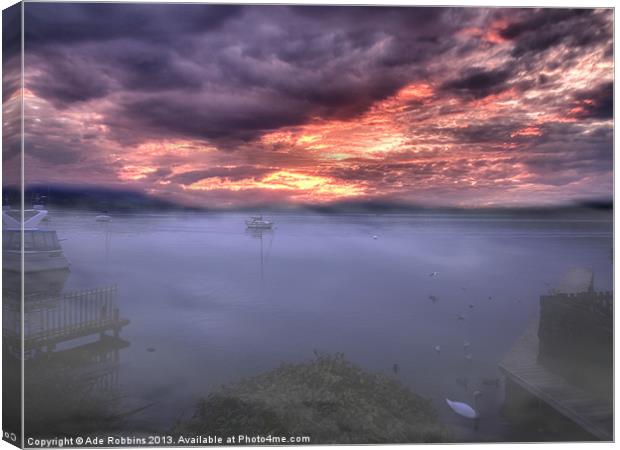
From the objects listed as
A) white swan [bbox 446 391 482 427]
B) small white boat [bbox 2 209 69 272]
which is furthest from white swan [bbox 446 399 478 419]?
small white boat [bbox 2 209 69 272]

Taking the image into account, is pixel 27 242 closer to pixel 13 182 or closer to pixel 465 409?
pixel 13 182

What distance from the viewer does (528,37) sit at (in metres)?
4.07

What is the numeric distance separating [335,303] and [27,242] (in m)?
3.42

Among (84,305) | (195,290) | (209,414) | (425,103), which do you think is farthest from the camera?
(195,290)

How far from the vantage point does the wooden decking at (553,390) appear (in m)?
4.06

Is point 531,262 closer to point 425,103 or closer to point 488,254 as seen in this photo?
point 488,254

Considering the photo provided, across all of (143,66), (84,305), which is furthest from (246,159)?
(84,305)

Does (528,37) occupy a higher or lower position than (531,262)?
higher

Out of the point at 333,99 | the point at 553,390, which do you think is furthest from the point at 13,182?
the point at 553,390

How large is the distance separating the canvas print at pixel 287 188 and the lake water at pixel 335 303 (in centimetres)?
3

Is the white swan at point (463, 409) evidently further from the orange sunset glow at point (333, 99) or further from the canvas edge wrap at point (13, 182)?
the canvas edge wrap at point (13, 182)

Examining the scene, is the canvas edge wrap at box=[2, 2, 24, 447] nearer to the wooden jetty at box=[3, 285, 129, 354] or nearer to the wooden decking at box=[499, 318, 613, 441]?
the wooden jetty at box=[3, 285, 129, 354]

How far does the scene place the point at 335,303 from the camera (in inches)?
218

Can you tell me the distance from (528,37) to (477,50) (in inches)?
19.9
